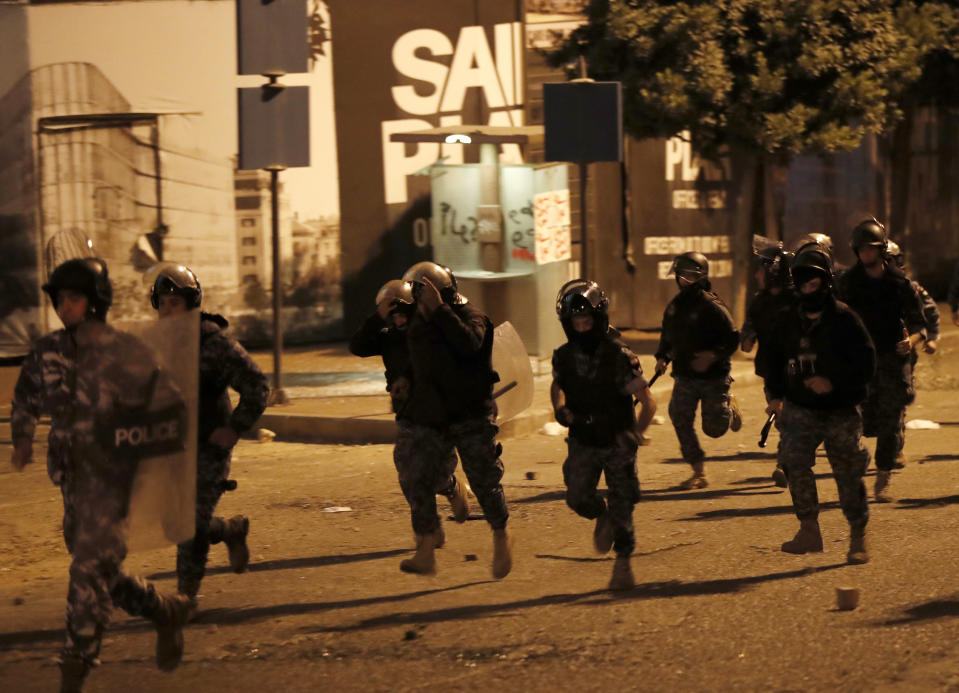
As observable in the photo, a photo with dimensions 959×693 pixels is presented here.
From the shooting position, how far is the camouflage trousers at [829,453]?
782 cm

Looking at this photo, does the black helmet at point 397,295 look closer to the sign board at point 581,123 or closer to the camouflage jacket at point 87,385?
the camouflage jacket at point 87,385

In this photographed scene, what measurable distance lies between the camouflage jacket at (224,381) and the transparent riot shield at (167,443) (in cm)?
72

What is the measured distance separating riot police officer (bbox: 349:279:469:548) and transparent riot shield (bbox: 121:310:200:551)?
197 cm

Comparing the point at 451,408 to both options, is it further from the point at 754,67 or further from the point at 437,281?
the point at 754,67

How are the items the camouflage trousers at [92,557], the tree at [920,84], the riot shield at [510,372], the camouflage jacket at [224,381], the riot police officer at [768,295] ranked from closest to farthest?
the camouflage trousers at [92,557] < the camouflage jacket at [224,381] < the riot police officer at [768,295] < the riot shield at [510,372] < the tree at [920,84]

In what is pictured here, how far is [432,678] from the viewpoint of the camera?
6.20m

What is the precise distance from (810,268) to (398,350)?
2.15 m

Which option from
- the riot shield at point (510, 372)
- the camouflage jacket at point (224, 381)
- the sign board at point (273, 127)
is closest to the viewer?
the camouflage jacket at point (224, 381)

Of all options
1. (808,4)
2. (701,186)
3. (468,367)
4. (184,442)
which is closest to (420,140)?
(808,4)

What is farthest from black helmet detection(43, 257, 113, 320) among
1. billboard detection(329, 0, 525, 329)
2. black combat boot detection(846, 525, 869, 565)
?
billboard detection(329, 0, 525, 329)

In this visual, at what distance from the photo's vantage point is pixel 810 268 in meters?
7.73

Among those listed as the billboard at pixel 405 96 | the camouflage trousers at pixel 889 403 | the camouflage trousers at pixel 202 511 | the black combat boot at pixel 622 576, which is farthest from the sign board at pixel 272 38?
the black combat boot at pixel 622 576

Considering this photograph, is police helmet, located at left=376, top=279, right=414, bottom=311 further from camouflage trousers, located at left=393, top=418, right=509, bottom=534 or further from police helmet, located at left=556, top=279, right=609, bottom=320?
police helmet, located at left=556, top=279, right=609, bottom=320

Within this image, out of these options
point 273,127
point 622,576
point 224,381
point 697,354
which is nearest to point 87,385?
point 224,381
